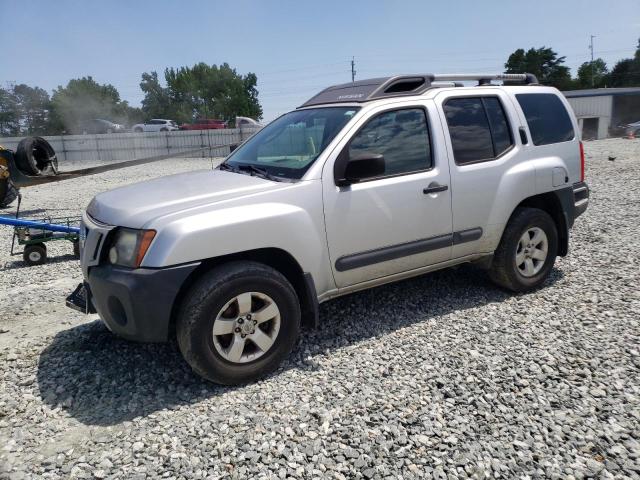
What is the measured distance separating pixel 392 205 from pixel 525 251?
178 centimetres

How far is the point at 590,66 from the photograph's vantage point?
78.4 meters

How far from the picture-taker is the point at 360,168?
356cm

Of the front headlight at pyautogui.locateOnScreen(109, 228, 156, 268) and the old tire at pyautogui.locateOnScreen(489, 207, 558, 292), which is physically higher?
the front headlight at pyautogui.locateOnScreen(109, 228, 156, 268)

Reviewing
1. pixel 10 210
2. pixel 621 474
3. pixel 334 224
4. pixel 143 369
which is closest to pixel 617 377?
pixel 621 474

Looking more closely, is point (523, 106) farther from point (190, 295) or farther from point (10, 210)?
point (10, 210)

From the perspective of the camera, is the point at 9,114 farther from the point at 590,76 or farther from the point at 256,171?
the point at 590,76

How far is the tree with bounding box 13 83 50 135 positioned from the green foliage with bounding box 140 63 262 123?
17.6 m

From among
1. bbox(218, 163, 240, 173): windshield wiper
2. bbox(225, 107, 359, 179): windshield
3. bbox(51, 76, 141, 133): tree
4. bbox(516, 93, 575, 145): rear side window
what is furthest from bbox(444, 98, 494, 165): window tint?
bbox(51, 76, 141, 133): tree

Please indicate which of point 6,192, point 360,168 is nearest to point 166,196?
point 360,168

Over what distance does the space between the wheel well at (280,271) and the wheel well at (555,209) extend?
2.52 metres

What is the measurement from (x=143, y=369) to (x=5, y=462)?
1.05m

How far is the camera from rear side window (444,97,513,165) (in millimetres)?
4273

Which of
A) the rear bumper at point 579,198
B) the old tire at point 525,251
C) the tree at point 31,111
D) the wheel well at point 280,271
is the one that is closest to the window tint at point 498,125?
the old tire at point 525,251

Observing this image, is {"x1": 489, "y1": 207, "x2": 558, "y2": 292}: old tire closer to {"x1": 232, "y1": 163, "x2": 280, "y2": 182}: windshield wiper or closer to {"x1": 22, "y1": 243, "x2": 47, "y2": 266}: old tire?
{"x1": 232, "y1": 163, "x2": 280, "y2": 182}: windshield wiper
